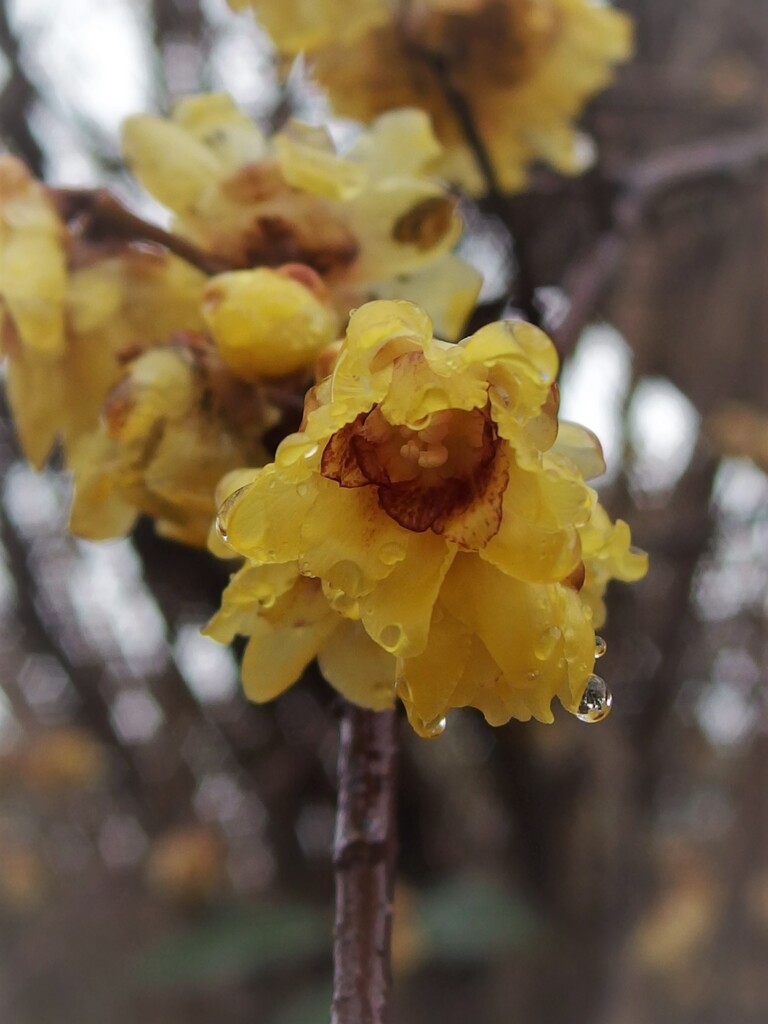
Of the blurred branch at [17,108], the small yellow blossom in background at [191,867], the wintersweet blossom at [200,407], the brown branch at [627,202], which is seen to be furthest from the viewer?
the small yellow blossom in background at [191,867]

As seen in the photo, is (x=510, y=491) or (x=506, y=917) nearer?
(x=510, y=491)

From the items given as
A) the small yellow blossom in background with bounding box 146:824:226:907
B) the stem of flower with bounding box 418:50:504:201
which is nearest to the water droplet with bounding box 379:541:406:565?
the stem of flower with bounding box 418:50:504:201

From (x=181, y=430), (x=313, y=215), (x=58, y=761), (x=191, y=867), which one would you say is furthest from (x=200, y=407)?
(x=58, y=761)

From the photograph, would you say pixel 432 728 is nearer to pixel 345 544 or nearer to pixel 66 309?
pixel 345 544

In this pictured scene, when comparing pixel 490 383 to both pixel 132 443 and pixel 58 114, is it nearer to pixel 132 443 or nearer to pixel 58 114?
pixel 132 443

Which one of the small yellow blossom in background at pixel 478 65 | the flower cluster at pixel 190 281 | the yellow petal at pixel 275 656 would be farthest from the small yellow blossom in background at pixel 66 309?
the small yellow blossom in background at pixel 478 65

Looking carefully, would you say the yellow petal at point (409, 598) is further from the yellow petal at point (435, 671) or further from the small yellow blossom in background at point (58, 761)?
the small yellow blossom in background at point (58, 761)

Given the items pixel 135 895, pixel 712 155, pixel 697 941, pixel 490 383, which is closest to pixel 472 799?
pixel 697 941
